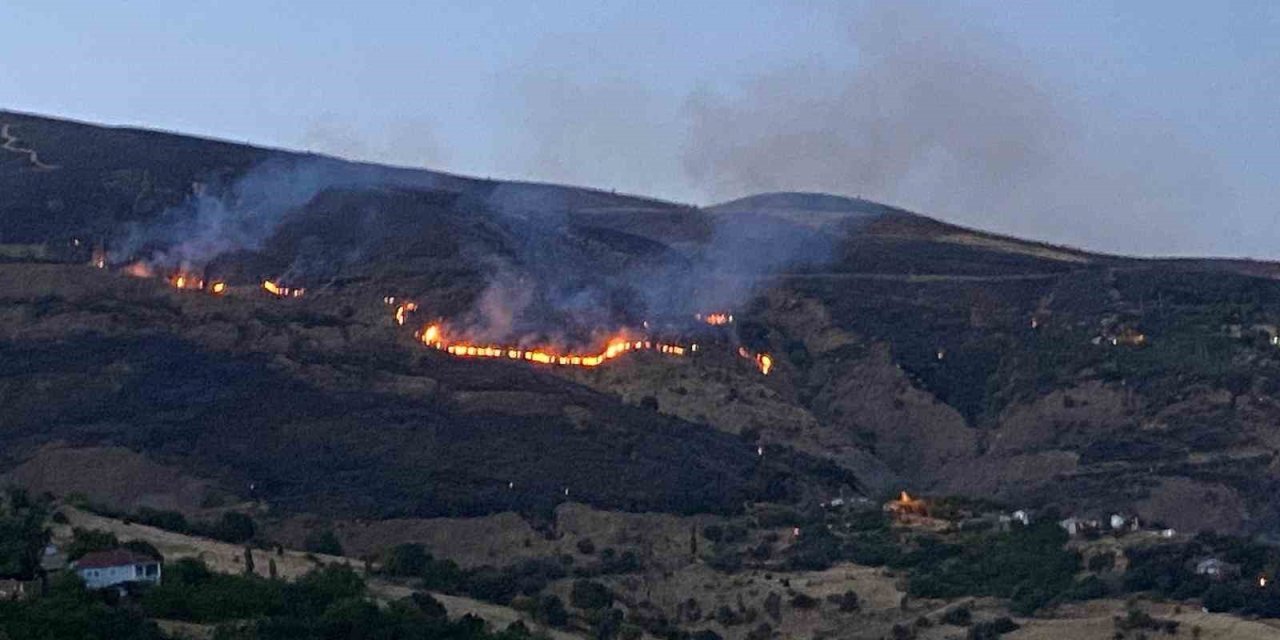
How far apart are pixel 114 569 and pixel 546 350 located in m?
50.6

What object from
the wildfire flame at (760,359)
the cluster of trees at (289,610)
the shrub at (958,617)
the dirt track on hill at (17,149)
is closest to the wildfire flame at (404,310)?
the wildfire flame at (760,359)

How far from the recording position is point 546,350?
11075 centimetres

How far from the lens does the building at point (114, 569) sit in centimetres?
6044

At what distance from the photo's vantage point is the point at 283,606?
200ft

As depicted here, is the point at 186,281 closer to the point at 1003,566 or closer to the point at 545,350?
the point at 545,350

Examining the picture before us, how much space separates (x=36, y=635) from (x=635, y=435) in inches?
1698

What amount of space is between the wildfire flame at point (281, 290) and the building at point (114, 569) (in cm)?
4982

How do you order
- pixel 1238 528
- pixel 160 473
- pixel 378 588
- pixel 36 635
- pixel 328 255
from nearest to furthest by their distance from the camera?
pixel 36 635
pixel 378 588
pixel 160 473
pixel 1238 528
pixel 328 255

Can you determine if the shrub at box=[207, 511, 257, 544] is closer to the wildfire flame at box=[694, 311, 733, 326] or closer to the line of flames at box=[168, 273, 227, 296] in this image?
the line of flames at box=[168, 273, 227, 296]

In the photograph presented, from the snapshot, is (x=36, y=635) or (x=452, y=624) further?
(x=452, y=624)

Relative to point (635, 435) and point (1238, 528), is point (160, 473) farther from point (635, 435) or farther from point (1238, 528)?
point (1238, 528)

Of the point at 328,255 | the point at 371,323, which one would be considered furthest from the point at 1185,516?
the point at 328,255

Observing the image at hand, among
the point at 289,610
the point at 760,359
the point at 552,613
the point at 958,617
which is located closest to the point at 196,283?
the point at 760,359

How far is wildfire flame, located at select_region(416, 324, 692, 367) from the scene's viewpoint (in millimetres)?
107375
